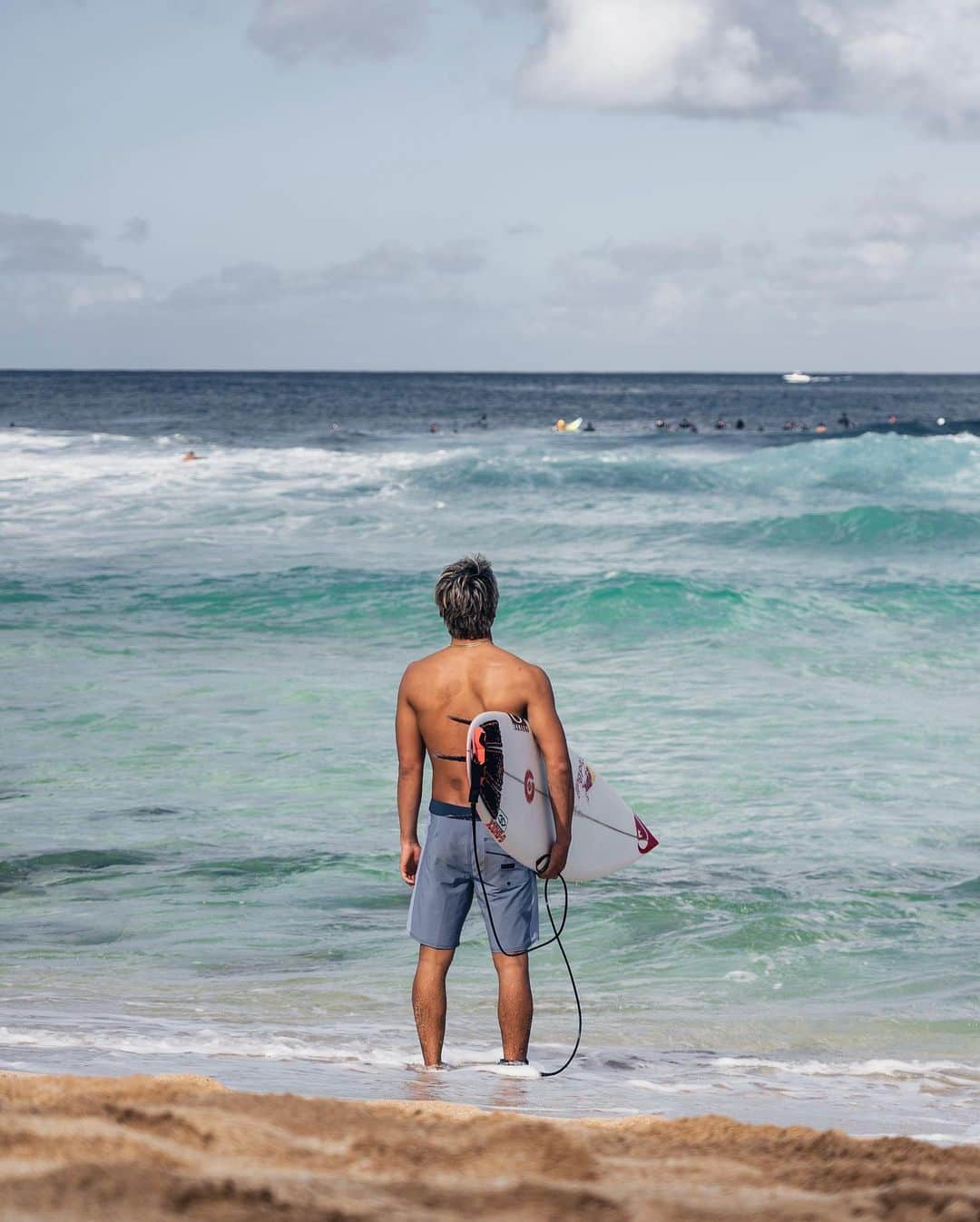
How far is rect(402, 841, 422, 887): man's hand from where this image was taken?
16.1 ft

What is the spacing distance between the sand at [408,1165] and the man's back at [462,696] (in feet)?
4.35

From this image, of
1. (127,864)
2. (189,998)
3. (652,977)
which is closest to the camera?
(189,998)

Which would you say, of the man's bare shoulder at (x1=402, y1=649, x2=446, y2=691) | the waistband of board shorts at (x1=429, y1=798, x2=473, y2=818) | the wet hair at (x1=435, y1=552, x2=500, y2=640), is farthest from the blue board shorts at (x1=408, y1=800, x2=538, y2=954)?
the wet hair at (x1=435, y1=552, x2=500, y2=640)

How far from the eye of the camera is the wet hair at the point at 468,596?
479cm

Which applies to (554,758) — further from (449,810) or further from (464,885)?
(464,885)

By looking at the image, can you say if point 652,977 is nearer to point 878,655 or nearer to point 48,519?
point 878,655

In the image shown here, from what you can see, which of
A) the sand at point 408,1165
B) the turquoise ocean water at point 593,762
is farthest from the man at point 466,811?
the sand at point 408,1165

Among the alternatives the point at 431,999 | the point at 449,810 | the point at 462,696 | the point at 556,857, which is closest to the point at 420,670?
the point at 462,696

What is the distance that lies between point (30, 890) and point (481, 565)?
432 centimetres

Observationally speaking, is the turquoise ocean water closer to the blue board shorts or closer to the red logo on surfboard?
the blue board shorts

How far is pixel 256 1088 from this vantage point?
4.39 metres

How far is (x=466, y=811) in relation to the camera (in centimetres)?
478

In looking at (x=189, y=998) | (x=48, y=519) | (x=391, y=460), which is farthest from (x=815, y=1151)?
(x=391, y=460)

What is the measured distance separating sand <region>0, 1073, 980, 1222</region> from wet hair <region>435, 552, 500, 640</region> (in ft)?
5.43
